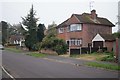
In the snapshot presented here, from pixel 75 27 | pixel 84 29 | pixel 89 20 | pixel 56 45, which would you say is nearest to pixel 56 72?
pixel 56 45

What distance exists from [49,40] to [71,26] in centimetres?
1003

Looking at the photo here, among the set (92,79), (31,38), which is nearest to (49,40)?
(31,38)

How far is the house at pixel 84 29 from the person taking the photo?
5308cm

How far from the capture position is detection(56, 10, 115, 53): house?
53.1 metres

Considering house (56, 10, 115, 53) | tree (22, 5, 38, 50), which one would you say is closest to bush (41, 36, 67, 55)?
house (56, 10, 115, 53)

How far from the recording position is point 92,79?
1416cm

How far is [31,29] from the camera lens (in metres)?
62.7

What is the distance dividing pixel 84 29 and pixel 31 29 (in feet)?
49.5

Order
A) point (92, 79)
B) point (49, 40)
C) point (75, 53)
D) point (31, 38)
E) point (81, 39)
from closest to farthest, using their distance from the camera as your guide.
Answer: point (92, 79) < point (75, 53) < point (49, 40) < point (81, 39) < point (31, 38)

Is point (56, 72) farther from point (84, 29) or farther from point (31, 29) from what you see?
point (31, 29)

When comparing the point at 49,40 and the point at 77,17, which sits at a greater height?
the point at 77,17

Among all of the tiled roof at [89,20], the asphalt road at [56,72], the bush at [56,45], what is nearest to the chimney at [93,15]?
the tiled roof at [89,20]

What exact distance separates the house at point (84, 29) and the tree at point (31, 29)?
26.5 ft

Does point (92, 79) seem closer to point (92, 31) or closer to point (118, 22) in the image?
point (118, 22)
